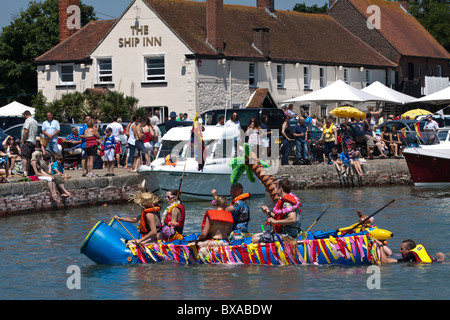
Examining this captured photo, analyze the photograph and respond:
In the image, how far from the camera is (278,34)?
47.8m

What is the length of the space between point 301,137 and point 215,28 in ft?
48.0

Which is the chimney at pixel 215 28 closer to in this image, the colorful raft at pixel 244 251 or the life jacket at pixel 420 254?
the colorful raft at pixel 244 251

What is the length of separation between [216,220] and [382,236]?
2884 mm

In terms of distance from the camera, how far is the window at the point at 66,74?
4459 centimetres

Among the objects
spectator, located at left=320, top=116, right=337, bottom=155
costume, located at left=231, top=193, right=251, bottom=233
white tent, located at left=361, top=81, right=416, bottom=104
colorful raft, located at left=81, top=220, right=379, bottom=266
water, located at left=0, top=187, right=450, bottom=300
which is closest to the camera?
water, located at left=0, top=187, right=450, bottom=300

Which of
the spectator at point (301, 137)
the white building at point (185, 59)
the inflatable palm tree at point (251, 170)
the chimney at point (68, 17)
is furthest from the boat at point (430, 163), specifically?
the chimney at point (68, 17)

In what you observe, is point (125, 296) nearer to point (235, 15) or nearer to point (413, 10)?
point (235, 15)

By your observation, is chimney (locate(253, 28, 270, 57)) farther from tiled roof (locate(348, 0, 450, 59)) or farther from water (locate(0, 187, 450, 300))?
water (locate(0, 187, 450, 300))

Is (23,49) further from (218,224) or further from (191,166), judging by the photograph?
(218,224)

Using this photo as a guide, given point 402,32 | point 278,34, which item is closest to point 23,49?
point 278,34

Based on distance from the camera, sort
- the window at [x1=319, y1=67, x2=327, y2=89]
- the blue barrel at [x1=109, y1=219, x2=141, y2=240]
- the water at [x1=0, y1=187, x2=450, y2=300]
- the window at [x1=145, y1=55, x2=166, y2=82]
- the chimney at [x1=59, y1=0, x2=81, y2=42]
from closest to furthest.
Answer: the water at [x1=0, y1=187, x2=450, y2=300] < the blue barrel at [x1=109, y1=219, x2=141, y2=240] < the window at [x1=145, y1=55, x2=166, y2=82] < the chimney at [x1=59, y1=0, x2=81, y2=42] < the window at [x1=319, y1=67, x2=327, y2=89]

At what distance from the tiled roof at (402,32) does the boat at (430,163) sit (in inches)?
1090

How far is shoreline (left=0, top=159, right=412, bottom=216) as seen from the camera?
22359 mm

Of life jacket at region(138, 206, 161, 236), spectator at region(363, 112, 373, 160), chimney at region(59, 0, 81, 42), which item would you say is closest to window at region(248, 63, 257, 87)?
chimney at region(59, 0, 81, 42)
